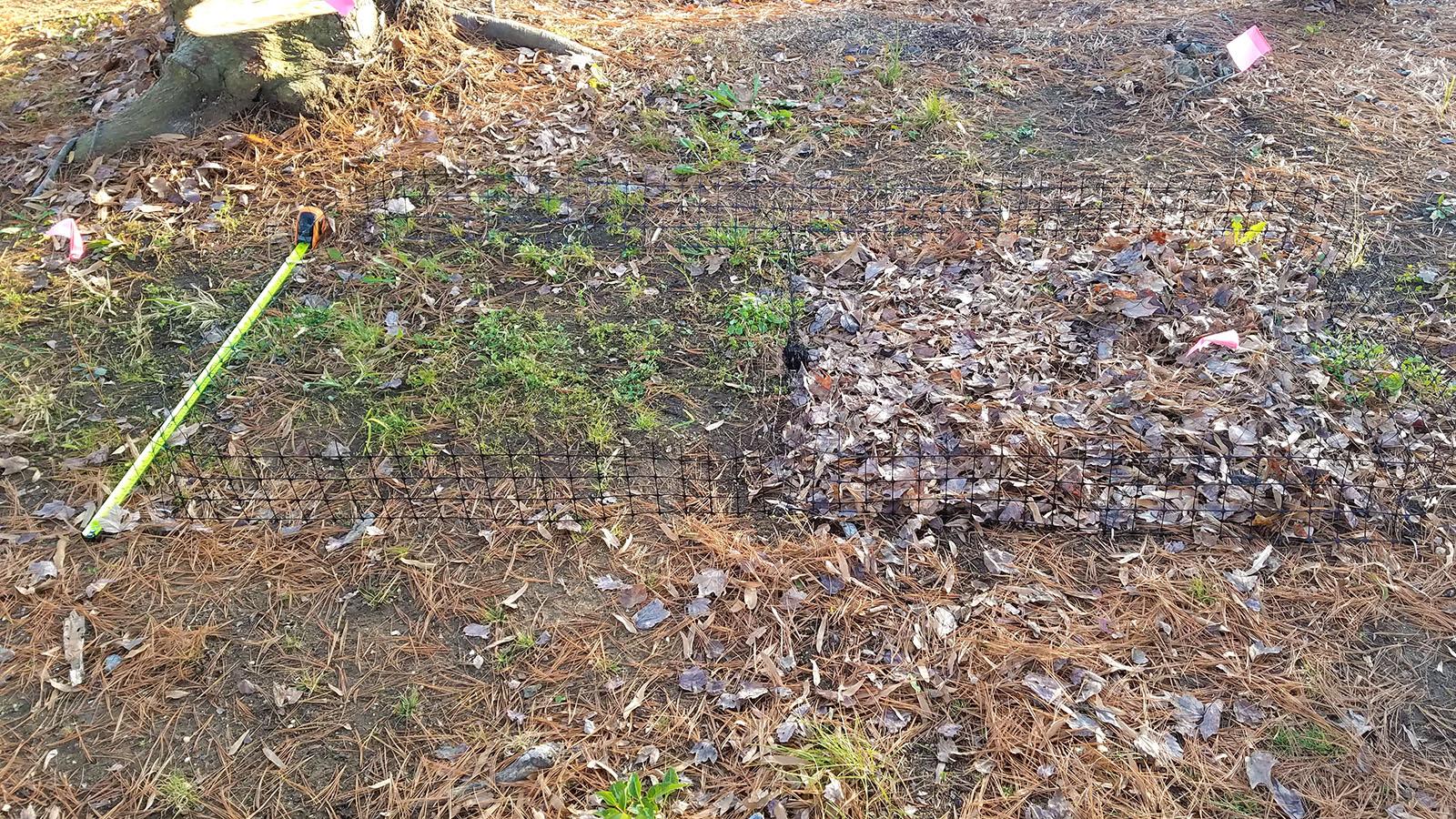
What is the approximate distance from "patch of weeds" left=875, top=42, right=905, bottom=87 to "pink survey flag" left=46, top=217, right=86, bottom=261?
13.6 ft

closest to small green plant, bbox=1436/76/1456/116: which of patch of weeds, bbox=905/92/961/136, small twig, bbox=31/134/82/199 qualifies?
patch of weeds, bbox=905/92/961/136

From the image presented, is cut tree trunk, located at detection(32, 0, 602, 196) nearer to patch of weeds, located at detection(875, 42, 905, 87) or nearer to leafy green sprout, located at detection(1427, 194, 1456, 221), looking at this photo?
patch of weeds, located at detection(875, 42, 905, 87)

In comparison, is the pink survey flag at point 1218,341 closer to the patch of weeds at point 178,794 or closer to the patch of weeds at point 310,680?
the patch of weeds at point 310,680

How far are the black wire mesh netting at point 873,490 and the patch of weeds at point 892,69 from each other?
309 cm

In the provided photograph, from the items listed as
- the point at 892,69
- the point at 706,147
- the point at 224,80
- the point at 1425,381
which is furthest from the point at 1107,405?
the point at 224,80

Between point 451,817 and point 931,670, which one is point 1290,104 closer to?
point 931,670

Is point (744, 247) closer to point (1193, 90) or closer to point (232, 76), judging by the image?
point (232, 76)

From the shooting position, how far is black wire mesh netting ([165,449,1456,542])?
9.64 ft

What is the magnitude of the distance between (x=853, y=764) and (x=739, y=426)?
1328mm

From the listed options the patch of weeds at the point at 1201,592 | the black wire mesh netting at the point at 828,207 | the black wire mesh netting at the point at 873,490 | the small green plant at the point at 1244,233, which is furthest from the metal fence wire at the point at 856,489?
the black wire mesh netting at the point at 828,207

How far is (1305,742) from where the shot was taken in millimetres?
2377

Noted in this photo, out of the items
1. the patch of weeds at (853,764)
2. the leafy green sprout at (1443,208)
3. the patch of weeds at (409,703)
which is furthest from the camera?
the leafy green sprout at (1443,208)

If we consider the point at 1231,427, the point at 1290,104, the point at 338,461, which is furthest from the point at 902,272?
the point at 1290,104

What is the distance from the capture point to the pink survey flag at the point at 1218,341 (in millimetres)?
3400
